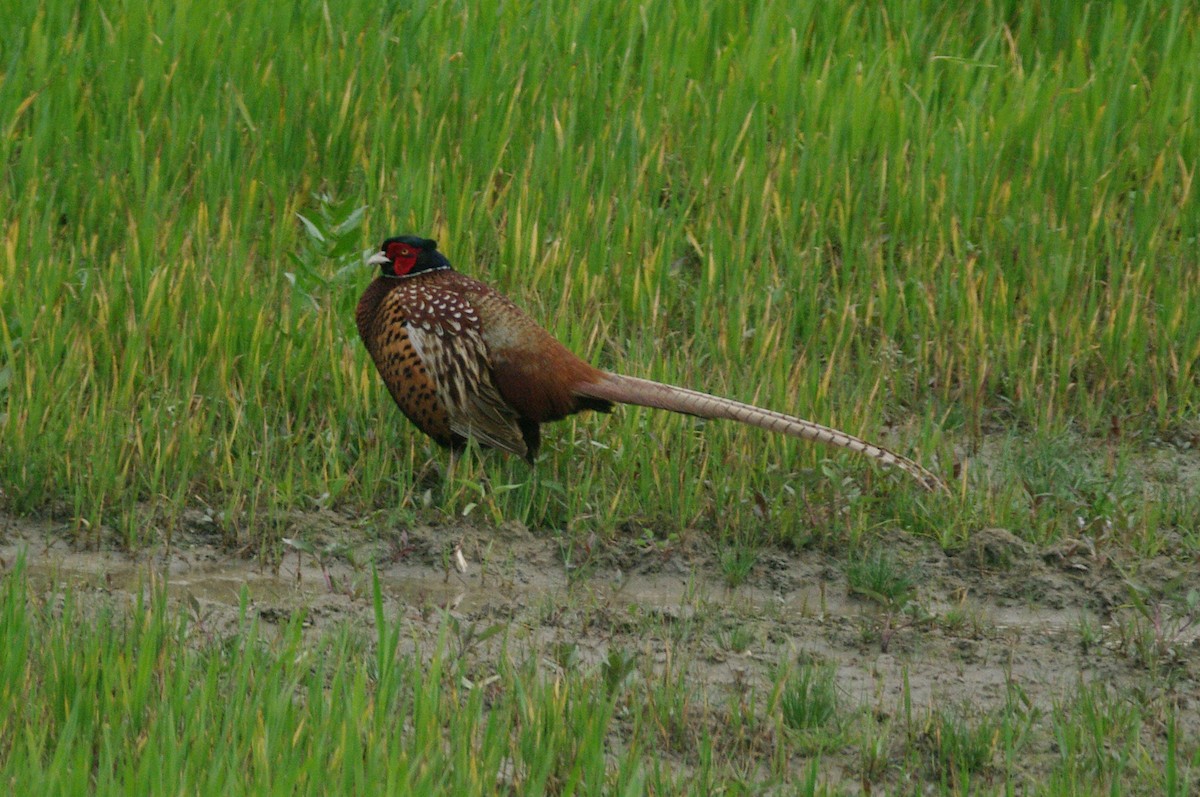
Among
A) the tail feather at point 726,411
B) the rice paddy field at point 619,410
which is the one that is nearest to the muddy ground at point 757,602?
the rice paddy field at point 619,410

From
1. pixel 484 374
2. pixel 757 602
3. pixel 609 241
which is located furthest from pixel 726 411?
pixel 609 241

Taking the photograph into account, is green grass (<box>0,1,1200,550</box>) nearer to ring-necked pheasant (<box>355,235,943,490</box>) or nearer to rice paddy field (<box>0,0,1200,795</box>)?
rice paddy field (<box>0,0,1200,795</box>)

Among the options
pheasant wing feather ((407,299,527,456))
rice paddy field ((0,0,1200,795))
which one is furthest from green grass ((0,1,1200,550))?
pheasant wing feather ((407,299,527,456))

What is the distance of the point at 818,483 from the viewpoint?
15.7 ft

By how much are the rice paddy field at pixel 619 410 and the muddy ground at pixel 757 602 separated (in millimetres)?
15

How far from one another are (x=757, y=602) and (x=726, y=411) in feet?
1.87

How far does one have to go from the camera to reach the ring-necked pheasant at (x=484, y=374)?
15.2 feet

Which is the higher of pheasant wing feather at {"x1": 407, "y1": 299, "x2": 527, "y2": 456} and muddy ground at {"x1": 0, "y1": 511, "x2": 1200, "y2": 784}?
pheasant wing feather at {"x1": 407, "y1": 299, "x2": 527, "y2": 456}

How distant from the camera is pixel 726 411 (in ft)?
14.9

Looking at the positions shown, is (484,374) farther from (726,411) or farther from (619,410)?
(726,411)

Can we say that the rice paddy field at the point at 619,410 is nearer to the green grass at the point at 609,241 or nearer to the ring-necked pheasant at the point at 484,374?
the green grass at the point at 609,241

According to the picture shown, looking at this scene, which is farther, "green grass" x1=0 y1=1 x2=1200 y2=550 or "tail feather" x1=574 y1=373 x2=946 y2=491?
"green grass" x1=0 y1=1 x2=1200 y2=550

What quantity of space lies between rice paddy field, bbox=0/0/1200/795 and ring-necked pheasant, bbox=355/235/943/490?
0.15 meters

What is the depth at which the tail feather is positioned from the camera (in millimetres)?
4504
